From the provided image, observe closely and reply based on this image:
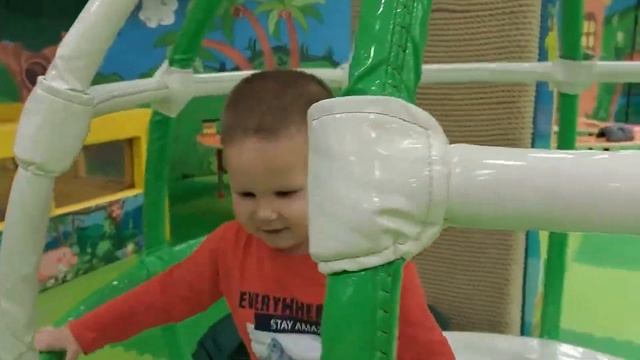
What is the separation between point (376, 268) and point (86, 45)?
0.31 m

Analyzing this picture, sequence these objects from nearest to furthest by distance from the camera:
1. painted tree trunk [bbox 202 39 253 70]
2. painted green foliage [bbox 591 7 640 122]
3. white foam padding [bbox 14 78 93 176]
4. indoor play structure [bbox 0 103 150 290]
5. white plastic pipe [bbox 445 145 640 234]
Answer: white plastic pipe [bbox 445 145 640 234] < white foam padding [bbox 14 78 93 176] < indoor play structure [bbox 0 103 150 290] < painted tree trunk [bbox 202 39 253 70] < painted green foliage [bbox 591 7 640 122]

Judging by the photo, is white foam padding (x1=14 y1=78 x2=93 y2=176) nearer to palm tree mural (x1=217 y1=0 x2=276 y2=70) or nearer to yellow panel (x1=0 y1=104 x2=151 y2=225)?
yellow panel (x1=0 y1=104 x2=151 y2=225)

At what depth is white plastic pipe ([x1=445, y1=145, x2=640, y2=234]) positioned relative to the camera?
1.07ft

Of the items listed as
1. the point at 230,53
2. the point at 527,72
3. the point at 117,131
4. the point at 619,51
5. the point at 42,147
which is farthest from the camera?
the point at 619,51

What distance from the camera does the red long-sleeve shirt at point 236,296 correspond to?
78 cm

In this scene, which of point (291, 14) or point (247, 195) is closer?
point (247, 195)

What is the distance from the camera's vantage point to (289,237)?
2.47 feet

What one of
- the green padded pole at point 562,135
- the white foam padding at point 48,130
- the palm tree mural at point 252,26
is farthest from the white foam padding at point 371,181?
the palm tree mural at point 252,26

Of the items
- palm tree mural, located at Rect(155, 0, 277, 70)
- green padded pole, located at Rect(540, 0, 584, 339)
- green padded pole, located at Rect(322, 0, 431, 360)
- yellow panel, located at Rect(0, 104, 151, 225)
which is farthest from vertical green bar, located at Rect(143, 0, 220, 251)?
palm tree mural, located at Rect(155, 0, 277, 70)

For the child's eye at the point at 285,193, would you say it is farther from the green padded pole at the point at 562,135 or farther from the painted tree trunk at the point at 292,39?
the painted tree trunk at the point at 292,39

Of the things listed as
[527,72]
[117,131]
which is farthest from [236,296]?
[117,131]

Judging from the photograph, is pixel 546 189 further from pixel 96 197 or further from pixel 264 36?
pixel 264 36

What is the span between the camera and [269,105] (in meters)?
0.70

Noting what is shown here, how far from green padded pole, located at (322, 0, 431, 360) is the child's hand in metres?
0.45
